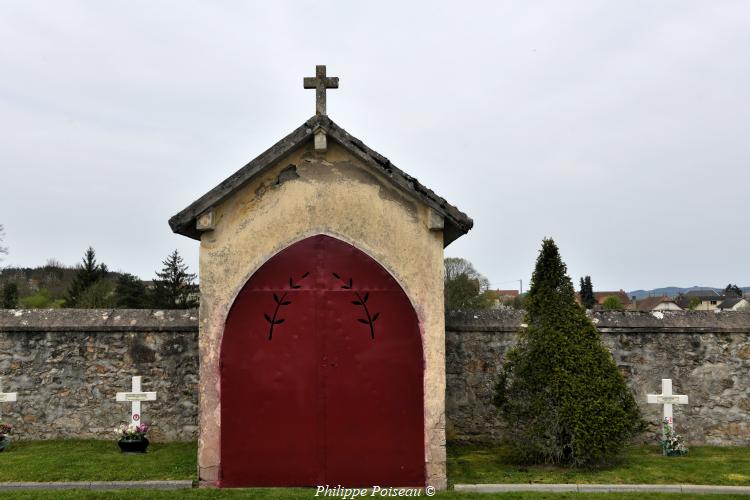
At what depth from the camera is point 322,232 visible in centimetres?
798

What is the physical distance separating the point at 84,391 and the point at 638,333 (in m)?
10.4

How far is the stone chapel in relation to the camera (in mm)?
7684

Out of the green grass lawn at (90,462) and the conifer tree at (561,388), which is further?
the conifer tree at (561,388)

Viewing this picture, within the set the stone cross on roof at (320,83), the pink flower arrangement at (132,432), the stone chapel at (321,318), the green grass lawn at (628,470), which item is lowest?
the green grass lawn at (628,470)

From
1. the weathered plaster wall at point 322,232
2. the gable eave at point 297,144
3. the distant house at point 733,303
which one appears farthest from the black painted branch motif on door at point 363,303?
the distant house at point 733,303

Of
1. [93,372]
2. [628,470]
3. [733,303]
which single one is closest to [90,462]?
[93,372]

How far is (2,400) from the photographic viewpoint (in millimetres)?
10383

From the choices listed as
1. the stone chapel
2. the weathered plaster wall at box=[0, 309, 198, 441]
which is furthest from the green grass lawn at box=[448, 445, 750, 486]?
the weathered plaster wall at box=[0, 309, 198, 441]

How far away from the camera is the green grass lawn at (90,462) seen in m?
8.05

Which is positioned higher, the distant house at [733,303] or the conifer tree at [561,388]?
the distant house at [733,303]

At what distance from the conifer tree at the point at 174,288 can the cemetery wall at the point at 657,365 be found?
3327 cm

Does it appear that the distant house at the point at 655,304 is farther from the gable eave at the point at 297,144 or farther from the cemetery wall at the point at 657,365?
the gable eave at the point at 297,144

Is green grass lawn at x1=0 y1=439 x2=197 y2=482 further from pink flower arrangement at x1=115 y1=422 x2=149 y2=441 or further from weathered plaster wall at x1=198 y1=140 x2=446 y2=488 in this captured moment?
weathered plaster wall at x1=198 y1=140 x2=446 y2=488

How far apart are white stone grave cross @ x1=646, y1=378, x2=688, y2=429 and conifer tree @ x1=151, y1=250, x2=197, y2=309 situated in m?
35.5
